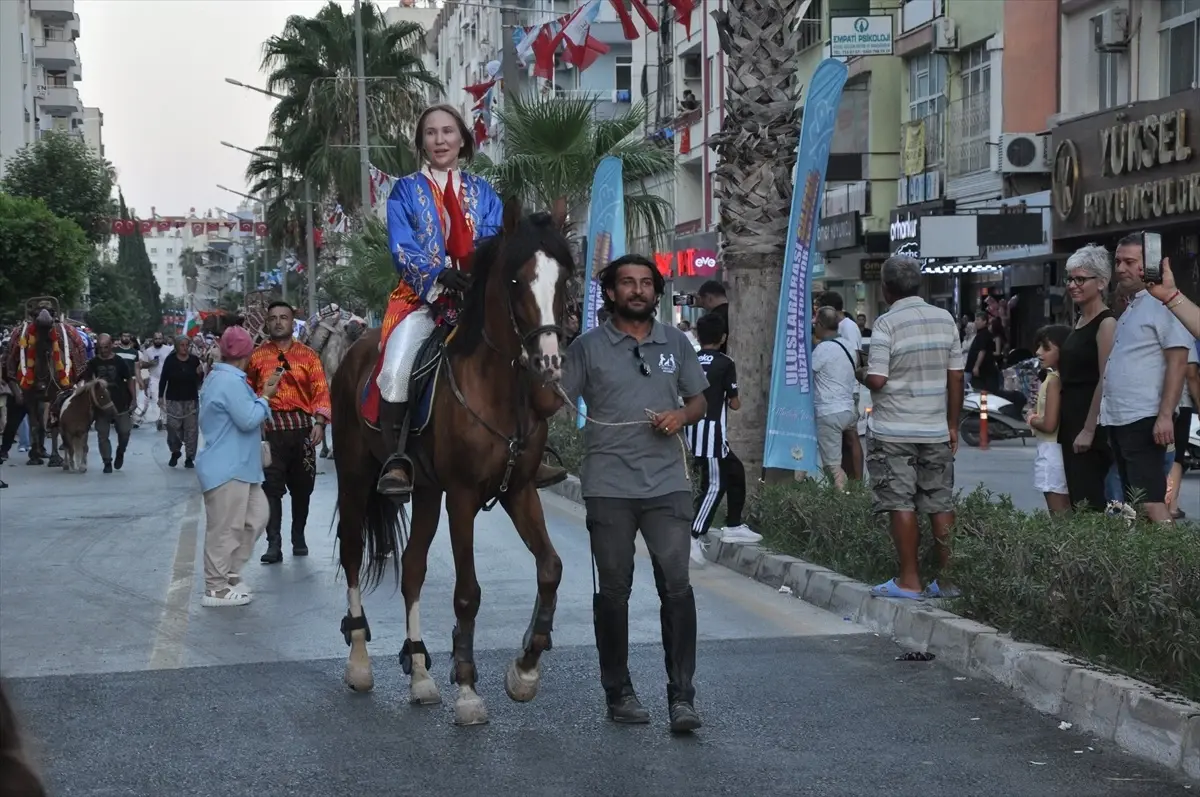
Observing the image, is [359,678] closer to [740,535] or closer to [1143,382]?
[1143,382]

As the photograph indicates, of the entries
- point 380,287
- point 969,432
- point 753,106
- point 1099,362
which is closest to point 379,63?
point 380,287

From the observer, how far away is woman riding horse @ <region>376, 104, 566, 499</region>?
7781 mm

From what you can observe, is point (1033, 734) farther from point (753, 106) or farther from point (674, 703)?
point (753, 106)

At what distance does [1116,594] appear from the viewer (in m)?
7.26

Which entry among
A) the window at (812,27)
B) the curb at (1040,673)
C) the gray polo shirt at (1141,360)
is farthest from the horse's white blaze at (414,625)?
the window at (812,27)

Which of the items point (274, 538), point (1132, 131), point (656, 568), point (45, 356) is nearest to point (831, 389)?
point (274, 538)

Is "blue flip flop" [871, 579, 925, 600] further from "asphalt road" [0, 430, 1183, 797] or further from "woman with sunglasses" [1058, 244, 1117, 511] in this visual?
"woman with sunglasses" [1058, 244, 1117, 511]

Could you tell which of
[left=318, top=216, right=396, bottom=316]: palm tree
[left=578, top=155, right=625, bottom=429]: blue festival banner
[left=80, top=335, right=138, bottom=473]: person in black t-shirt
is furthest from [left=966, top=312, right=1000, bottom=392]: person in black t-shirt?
[left=80, top=335, right=138, bottom=473]: person in black t-shirt

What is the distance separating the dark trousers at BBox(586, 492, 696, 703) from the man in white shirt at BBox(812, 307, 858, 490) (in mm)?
8172

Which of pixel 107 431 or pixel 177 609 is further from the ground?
pixel 107 431

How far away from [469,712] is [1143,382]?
4.14m

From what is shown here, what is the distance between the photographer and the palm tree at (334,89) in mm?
50219

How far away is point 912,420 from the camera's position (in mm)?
9422

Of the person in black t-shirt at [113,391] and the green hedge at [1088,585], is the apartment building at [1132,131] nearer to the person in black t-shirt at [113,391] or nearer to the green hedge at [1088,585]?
the person in black t-shirt at [113,391]
